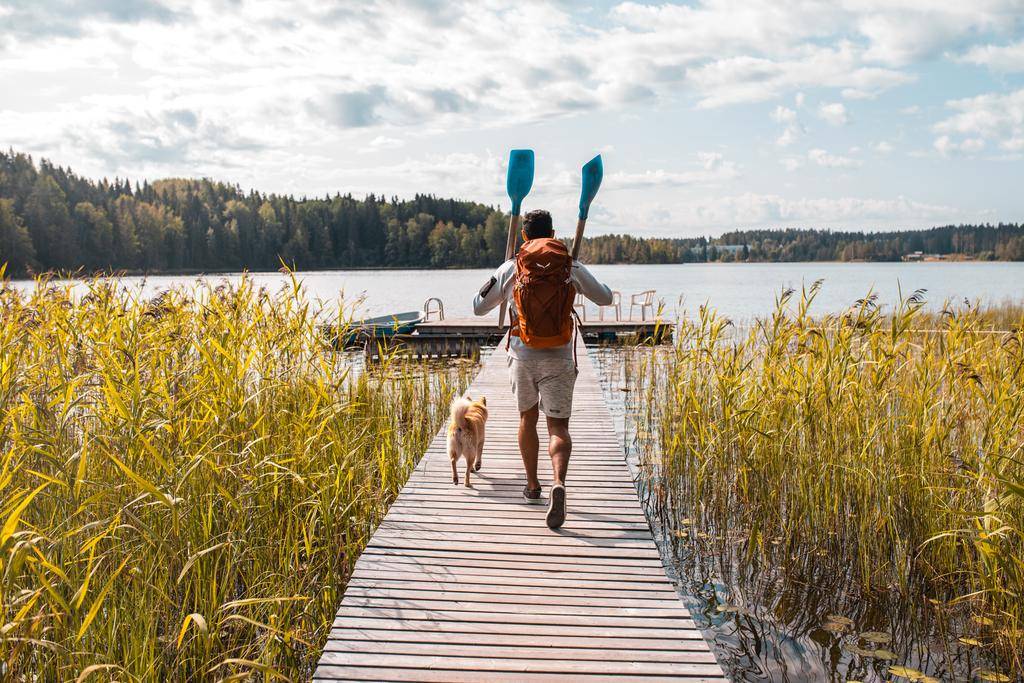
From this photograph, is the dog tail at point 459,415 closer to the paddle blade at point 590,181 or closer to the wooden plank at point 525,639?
the paddle blade at point 590,181

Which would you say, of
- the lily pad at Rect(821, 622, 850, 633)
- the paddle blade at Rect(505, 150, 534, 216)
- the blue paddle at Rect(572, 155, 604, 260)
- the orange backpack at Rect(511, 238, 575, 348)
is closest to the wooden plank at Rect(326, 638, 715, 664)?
the orange backpack at Rect(511, 238, 575, 348)

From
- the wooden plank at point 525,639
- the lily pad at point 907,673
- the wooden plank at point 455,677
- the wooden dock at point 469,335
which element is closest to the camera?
the wooden plank at point 455,677

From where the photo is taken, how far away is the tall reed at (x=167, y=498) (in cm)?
250

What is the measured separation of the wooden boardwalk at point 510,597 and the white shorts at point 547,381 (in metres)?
0.75

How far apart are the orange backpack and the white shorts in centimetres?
15

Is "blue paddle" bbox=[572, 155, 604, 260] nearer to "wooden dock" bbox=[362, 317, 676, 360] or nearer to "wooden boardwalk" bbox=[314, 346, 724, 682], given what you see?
"wooden boardwalk" bbox=[314, 346, 724, 682]

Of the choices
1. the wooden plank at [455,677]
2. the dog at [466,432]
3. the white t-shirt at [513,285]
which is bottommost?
the wooden plank at [455,677]

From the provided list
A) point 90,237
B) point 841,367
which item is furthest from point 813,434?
point 90,237

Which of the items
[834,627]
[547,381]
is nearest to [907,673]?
[834,627]

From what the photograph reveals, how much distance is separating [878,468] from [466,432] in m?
2.78

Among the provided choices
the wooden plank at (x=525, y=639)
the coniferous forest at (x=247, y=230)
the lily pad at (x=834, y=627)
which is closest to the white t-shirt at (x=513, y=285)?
the wooden plank at (x=525, y=639)

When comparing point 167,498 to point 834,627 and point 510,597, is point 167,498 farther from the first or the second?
point 834,627

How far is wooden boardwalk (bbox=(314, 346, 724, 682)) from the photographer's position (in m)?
2.49

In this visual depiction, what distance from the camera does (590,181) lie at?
423 centimetres
